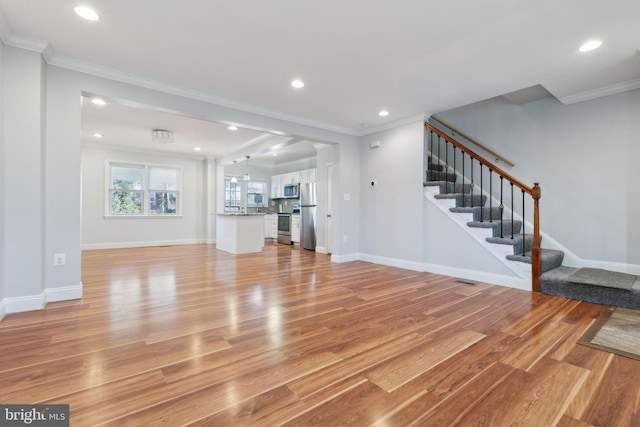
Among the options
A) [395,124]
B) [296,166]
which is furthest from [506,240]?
[296,166]

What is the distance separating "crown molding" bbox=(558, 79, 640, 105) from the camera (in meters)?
3.51

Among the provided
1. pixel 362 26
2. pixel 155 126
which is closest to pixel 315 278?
pixel 362 26

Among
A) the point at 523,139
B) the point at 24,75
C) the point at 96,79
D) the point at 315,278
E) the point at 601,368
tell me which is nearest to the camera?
the point at 601,368

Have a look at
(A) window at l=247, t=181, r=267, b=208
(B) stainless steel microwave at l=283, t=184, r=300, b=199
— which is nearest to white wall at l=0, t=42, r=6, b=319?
(B) stainless steel microwave at l=283, t=184, r=300, b=199

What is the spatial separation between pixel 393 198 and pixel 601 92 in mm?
2960

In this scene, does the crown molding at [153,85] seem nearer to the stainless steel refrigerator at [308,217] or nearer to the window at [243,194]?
the stainless steel refrigerator at [308,217]

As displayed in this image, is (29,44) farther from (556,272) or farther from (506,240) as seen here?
(556,272)

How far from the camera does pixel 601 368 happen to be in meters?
1.77

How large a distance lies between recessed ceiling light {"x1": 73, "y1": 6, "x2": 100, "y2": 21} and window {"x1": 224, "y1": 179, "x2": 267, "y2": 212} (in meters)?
6.87

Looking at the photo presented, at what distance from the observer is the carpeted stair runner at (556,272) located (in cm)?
294

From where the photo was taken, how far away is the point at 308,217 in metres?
7.24

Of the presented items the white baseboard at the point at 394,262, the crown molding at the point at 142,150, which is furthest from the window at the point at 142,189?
the white baseboard at the point at 394,262

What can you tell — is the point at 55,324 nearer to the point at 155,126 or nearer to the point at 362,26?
the point at 362,26

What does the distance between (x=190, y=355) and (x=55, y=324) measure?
4.71 ft
